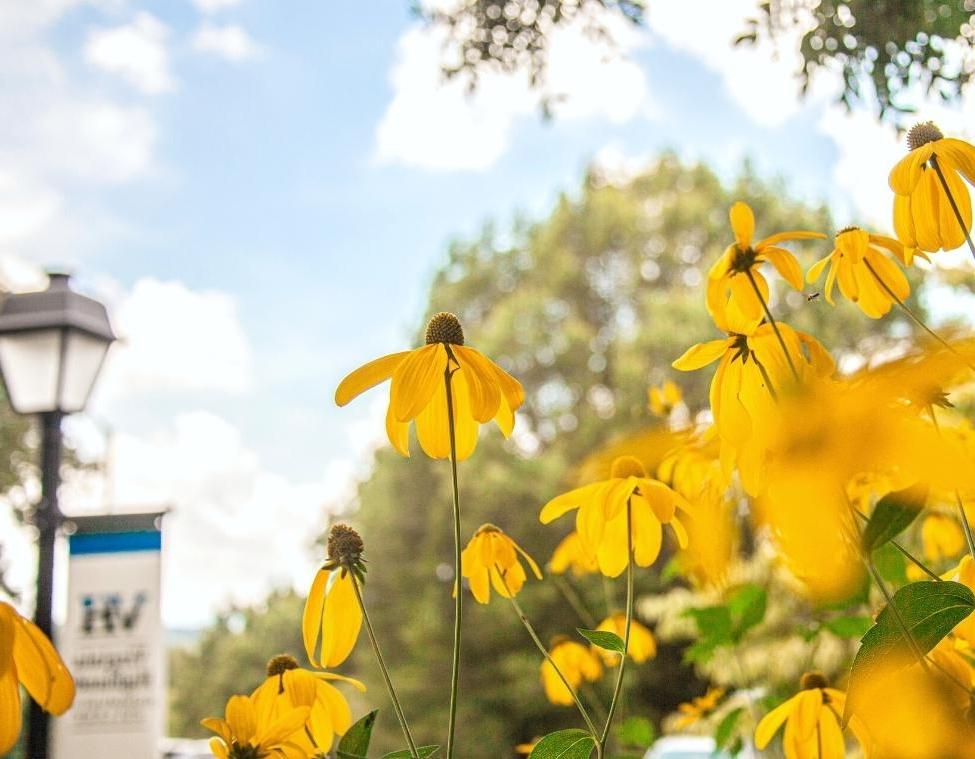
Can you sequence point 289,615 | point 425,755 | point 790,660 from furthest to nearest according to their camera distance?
point 289,615 → point 790,660 → point 425,755

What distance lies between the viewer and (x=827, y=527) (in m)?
0.27

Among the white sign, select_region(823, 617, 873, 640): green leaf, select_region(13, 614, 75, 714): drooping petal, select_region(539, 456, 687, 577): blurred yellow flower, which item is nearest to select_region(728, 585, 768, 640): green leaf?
select_region(823, 617, 873, 640): green leaf

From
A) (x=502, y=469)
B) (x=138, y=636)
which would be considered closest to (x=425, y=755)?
(x=138, y=636)

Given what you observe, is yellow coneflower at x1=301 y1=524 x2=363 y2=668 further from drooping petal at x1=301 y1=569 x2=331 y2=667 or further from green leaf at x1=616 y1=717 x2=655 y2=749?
green leaf at x1=616 y1=717 x2=655 y2=749

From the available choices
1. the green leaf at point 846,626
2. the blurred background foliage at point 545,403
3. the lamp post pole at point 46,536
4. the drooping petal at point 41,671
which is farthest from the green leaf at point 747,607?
the blurred background foliage at point 545,403

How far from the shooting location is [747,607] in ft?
3.79

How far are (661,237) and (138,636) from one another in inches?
499

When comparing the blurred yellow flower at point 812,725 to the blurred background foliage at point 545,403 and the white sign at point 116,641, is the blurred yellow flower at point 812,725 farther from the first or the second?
the blurred background foliage at point 545,403

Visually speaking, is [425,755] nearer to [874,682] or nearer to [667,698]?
[874,682]

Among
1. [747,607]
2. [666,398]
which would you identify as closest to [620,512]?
[747,607]

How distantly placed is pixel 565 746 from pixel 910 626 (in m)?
0.23

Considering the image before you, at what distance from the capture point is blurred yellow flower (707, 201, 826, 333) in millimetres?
556

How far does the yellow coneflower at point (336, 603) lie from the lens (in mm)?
623

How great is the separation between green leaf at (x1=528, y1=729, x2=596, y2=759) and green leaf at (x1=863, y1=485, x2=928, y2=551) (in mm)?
216
